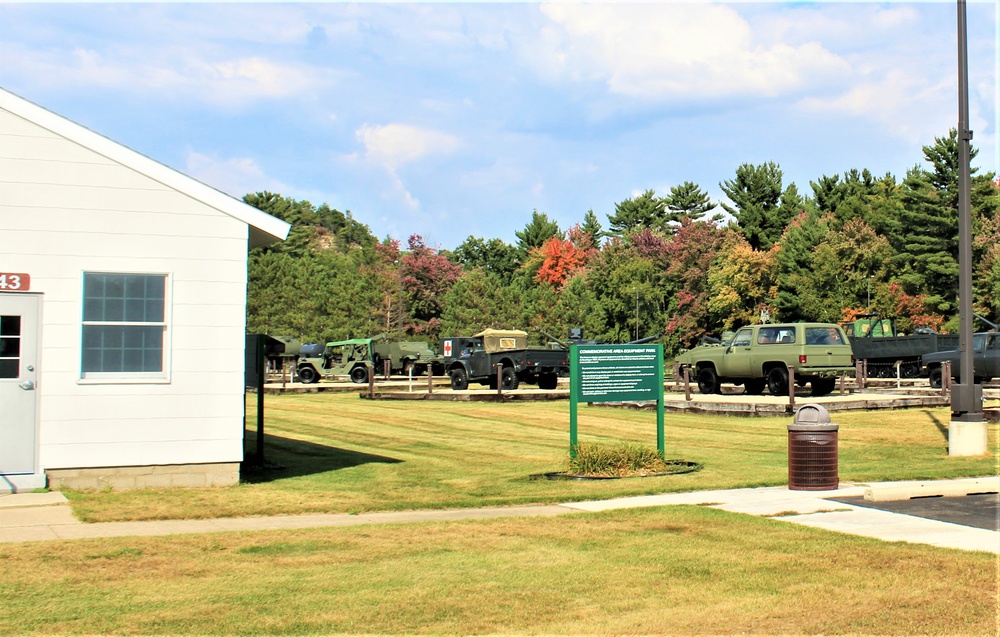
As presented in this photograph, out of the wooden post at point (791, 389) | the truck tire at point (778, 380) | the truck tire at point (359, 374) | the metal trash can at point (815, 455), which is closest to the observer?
the metal trash can at point (815, 455)

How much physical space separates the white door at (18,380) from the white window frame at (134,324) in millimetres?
501

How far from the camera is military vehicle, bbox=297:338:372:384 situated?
47.9m

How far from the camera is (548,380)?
39781 millimetres

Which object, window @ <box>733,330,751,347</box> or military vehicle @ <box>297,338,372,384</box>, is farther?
military vehicle @ <box>297,338,372,384</box>

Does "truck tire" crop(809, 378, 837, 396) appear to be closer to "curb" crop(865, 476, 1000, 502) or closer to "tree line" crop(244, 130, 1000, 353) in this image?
"curb" crop(865, 476, 1000, 502)

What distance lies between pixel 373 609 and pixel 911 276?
65222mm

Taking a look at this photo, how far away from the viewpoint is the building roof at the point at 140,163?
13180 millimetres

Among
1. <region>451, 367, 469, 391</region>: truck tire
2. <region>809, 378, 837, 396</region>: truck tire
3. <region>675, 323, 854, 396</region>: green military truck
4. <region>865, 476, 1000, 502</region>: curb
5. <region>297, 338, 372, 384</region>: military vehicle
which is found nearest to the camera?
<region>865, 476, 1000, 502</region>: curb

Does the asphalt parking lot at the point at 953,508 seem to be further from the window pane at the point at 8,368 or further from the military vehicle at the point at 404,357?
the military vehicle at the point at 404,357

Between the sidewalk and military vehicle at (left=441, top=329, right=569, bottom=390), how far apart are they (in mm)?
24394

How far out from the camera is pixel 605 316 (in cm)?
8681

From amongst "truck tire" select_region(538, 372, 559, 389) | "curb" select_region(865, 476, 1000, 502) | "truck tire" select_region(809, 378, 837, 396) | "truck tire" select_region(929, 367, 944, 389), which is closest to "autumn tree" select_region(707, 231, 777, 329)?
"truck tire" select_region(538, 372, 559, 389)

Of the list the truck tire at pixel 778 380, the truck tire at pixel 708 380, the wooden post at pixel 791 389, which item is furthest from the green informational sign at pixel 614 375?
the truck tire at pixel 708 380

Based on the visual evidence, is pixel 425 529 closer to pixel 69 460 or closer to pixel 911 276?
pixel 69 460
